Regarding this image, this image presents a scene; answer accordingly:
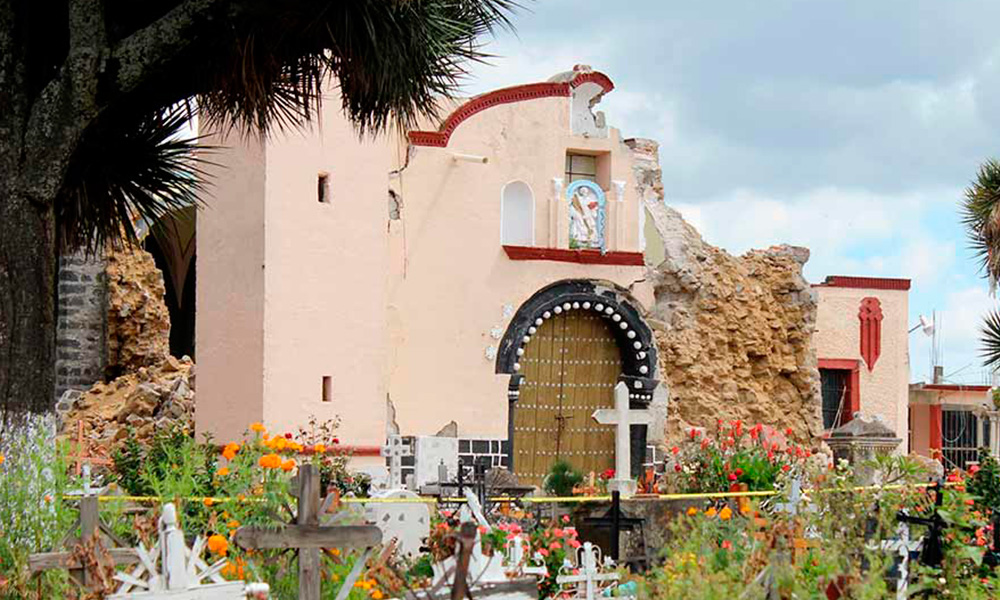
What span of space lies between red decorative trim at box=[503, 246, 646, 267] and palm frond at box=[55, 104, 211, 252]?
9526 mm

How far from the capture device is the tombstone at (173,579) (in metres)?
6.79

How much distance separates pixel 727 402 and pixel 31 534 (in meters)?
15.8

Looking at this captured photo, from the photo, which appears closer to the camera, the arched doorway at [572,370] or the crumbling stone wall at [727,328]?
the arched doorway at [572,370]

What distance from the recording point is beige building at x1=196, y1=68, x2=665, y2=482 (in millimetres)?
18953

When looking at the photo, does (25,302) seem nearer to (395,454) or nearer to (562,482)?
(395,454)

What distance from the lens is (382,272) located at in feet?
65.3

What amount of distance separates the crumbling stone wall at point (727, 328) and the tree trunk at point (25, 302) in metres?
13.7

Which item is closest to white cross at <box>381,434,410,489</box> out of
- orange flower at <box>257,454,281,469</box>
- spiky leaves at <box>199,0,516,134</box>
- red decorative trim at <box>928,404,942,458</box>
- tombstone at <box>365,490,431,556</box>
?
tombstone at <box>365,490,431,556</box>

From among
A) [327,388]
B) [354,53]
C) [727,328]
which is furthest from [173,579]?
[727,328]

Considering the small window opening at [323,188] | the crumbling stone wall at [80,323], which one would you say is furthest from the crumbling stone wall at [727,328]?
the crumbling stone wall at [80,323]

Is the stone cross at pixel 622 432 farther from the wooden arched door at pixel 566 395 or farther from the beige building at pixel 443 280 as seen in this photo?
the wooden arched door at pixel 566 395

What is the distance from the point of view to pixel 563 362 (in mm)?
22641

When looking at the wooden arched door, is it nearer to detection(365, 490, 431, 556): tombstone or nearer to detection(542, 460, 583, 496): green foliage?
detection(542, 460, 583, 496): green foliage

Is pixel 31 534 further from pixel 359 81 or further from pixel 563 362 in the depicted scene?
pixel 563 362
